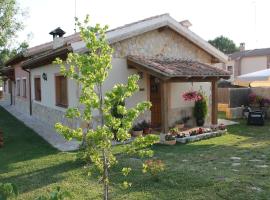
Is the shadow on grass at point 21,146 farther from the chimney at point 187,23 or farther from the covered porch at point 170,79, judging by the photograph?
the chimney at point 187,23

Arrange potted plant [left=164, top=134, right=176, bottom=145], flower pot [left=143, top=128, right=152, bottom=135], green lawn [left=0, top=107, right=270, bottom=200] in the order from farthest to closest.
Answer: flower pot [left=143, top=128, right=152, bottom=135], potted plant [left=164, top=134, right=176, bottom=145], green lawn [left=0, top=107, right=270, bottom=200]

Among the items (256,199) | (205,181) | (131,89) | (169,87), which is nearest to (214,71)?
(169,87)

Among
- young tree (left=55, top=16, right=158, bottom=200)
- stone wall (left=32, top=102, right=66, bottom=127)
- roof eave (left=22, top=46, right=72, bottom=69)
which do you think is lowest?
stone wall (left=32, top=102, right=66, bottom=127)

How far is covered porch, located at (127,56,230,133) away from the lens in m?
11.7

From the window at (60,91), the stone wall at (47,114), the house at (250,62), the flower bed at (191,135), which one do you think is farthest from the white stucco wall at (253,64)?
the window at (60,91)

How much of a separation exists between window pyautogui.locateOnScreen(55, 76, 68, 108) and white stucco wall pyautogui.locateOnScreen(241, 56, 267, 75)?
93.1 ft

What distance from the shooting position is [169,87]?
46.7 feet

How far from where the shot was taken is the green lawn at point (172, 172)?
6344 millimetres

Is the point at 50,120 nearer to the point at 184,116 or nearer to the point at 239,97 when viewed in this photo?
the point at 184,116

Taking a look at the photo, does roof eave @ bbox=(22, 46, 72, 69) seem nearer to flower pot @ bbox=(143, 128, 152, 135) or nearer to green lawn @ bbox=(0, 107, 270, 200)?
green lawn @ bbox=(0, 107, 270, 200)

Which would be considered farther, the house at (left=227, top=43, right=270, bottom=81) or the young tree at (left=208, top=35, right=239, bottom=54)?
the young tree at (left=208, top=35, right=239, bottom=54)

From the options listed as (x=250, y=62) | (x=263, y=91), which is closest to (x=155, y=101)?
(x=263, y=91)

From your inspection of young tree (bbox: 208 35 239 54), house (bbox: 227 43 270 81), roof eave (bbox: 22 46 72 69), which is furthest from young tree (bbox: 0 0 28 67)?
young tree (bbox: 208 35 239 54)

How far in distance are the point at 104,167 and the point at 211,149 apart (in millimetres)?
6378
